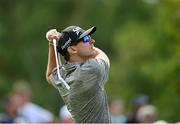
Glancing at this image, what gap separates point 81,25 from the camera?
40.1 metres

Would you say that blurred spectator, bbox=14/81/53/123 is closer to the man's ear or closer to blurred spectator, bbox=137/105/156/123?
blurred spectator, bbox=137/105/156/123

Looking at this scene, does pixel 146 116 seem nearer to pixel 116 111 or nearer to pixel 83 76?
pixel 116 111

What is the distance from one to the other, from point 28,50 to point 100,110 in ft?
96.8

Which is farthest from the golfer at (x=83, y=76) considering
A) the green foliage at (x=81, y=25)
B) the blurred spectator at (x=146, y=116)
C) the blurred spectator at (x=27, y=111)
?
the green foliage at (x=81, y=25)

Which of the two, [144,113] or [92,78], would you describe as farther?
[144,113]

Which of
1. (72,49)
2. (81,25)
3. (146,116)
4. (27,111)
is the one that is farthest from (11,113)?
(81,25)

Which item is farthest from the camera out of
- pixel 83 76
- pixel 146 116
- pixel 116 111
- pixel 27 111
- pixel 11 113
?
pixel 27 111

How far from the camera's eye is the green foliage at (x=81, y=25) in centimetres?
3114

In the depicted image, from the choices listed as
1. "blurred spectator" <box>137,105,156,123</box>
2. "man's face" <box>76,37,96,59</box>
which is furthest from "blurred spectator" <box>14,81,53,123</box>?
"man's face" <box>76,37,96,59</box>

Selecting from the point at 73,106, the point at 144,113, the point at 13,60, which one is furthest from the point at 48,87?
the point at 73,106

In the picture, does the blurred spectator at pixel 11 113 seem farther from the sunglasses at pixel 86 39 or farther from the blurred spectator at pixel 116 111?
the sunglasses at pixel 86 39

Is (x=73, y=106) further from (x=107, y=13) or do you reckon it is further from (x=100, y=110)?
(x=107, y=13)

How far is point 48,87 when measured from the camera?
38.9 meters

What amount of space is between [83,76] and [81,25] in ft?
91.5
